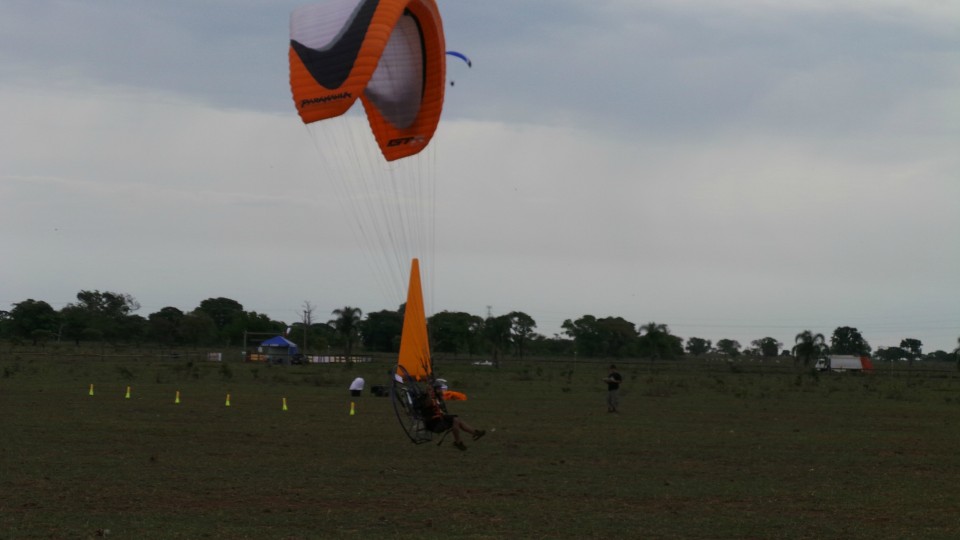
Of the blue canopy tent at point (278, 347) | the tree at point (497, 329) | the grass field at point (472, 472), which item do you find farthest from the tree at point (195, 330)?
the grass field at point (472, 472)

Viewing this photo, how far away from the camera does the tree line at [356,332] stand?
4451 inches

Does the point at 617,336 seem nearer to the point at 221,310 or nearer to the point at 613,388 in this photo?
the point at 221,310

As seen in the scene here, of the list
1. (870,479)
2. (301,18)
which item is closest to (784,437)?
(870,479)

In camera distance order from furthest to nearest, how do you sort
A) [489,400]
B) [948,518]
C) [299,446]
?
[489,400]
[299,446]
[948,518]

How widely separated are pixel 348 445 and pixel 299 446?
0.93 m

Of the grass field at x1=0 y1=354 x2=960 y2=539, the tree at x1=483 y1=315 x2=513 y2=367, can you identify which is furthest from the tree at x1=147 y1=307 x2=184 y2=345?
the grass field at x1=0 y1=354 x2=960 y2=539

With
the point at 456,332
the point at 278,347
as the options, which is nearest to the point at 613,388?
the point at 278,347

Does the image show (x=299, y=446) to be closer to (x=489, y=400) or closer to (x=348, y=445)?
(x=348, y=445)

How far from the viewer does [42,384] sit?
3950 centimetres

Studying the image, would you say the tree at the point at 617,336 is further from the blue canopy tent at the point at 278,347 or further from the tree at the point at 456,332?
Result: the blue canopy tent at the point at 278,347

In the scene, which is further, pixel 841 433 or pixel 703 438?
pixel 841 433

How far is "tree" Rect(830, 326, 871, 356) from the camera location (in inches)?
6570

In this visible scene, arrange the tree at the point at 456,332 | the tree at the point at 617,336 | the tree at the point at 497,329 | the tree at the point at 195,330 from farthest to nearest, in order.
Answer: the tree at the point at 617,336 < the tree at the point at 195,330 < the tree at the point at 497,329 < the tree at the point at 456,332

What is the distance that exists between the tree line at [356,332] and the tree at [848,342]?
15 cm
